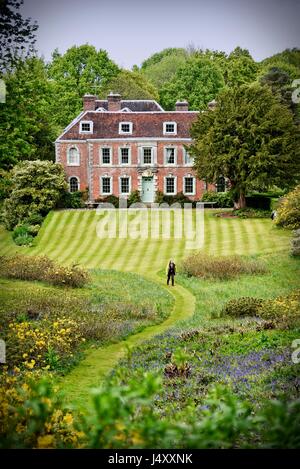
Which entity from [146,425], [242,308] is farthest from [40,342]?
[242,308]

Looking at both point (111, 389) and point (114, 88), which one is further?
point (114, 88)

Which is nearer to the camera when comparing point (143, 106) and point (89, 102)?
point (89, 102)

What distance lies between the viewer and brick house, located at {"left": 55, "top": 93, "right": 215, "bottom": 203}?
1991 inches

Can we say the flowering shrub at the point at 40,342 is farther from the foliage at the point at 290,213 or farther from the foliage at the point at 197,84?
the foliage at the point at 197,84

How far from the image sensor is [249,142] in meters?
A: 41.3

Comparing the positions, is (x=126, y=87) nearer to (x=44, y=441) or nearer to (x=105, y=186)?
(x=105, y=186)

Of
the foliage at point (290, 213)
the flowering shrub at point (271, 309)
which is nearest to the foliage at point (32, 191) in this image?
the foliage at point (290, 213)

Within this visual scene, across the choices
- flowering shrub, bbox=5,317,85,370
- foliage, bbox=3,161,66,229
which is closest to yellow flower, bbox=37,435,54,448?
flowering shrub, bbox=5,317,85,370

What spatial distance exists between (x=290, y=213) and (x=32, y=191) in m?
17.7

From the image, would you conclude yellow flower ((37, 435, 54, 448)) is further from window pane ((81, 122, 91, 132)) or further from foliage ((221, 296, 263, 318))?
window pane ((81, 122, 91, 132))

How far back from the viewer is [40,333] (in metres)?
14.7
